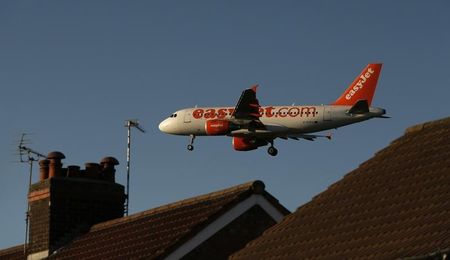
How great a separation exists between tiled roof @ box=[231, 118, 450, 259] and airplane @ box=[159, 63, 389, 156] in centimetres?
4035

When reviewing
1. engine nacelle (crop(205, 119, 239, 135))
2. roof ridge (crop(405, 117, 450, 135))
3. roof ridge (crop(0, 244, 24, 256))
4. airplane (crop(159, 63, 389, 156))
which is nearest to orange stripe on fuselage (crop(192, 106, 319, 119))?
airplane (crop(159, 63, 389, 156))

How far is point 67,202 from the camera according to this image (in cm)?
3397

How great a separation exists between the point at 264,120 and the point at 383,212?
45448 millimetres

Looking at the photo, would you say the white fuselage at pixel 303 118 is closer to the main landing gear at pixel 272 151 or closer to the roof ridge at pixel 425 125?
the main landing gear at pixel 272 151

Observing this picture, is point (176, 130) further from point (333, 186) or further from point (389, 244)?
point (389, 244)

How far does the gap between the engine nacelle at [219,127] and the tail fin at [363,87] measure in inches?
300

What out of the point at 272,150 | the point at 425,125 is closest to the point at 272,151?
the point at 272,150

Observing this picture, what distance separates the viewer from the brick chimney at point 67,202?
3372 cm

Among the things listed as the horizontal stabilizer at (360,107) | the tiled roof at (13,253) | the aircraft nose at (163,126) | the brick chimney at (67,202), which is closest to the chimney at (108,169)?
the brick chimney at (67,202)

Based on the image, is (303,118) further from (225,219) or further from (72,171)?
(225,219)

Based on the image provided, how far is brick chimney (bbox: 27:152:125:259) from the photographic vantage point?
33.7 meters

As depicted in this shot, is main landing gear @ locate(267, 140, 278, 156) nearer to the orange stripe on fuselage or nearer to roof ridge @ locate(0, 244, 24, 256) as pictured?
the orange stripe on fuselage

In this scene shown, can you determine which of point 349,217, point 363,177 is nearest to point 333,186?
point 363,177

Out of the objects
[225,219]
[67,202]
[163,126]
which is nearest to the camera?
[225,219]
